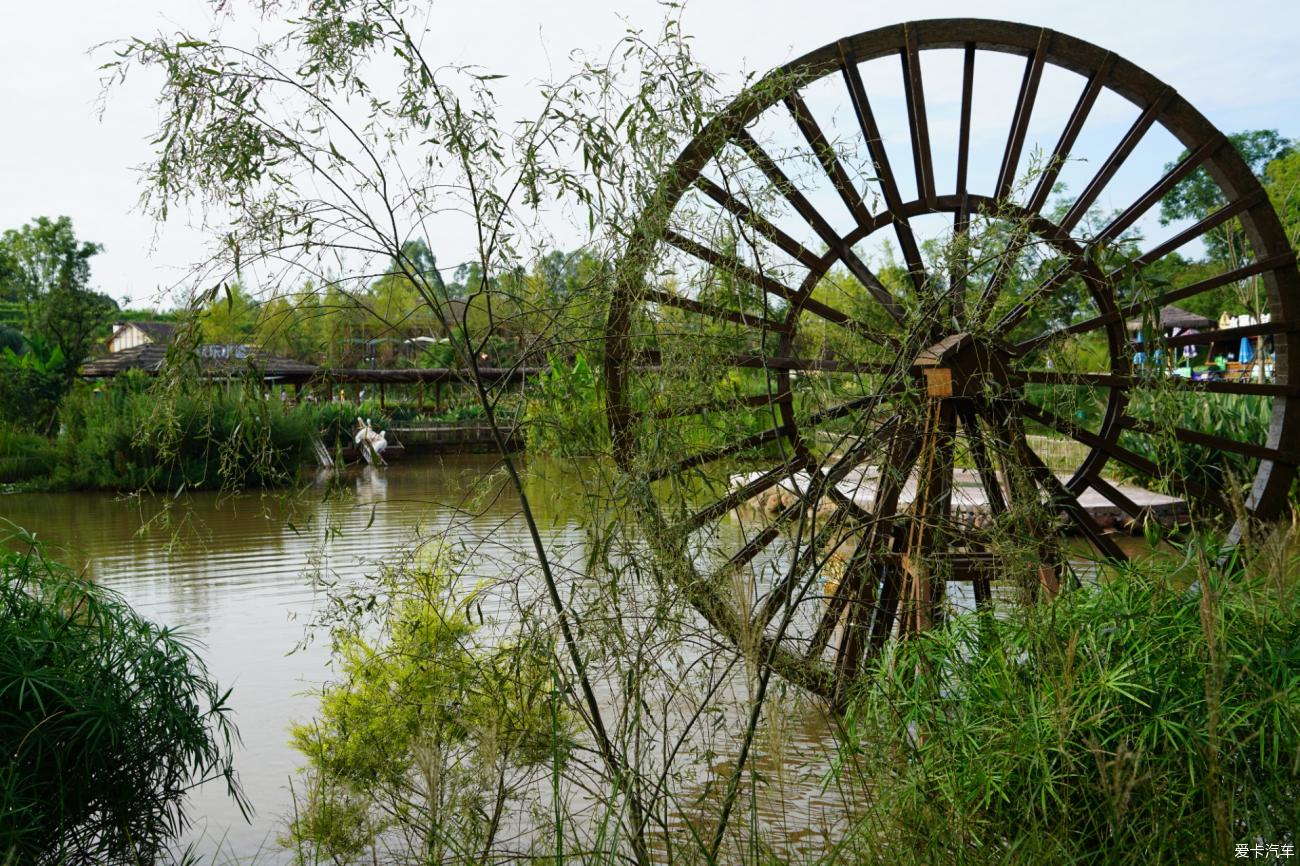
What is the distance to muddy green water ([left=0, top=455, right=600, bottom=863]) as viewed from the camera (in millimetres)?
4207

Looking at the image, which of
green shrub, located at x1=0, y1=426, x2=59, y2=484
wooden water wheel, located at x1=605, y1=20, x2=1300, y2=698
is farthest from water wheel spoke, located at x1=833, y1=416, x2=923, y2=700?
green shrub, located at x1=0, y1=426, x2=59, y2=484

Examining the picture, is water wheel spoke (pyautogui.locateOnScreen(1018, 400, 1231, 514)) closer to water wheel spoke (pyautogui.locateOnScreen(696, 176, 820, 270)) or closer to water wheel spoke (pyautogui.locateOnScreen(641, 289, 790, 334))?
water wheel spoke (pyautogui.locateOnScreen(696, 176, 820, 270))

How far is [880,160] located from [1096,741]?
3.78 metres

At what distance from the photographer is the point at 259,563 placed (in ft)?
34.8

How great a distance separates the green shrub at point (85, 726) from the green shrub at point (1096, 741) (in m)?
2.13

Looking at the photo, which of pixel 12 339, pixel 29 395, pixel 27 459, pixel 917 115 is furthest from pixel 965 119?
pixel 12 339

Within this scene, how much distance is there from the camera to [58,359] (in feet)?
66.6

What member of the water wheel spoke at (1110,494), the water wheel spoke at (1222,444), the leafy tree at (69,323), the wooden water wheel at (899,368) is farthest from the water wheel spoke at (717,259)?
the leafy tree at (69,323)

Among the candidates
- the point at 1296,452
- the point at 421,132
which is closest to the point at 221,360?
the point at 421,132

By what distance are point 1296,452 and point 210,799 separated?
5606mm

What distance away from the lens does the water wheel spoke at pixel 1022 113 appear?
595 cm

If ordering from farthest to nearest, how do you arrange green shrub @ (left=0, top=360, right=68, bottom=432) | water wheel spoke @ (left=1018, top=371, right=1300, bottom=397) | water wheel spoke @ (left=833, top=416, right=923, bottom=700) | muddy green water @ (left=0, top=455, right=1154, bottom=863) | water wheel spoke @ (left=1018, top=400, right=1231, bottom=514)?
1. green shrub @ (left=0, top=360, right=68, bottom=432)
2. water wheel spoke @ (left=1018, top=400, right=1231, bottom=514)
3. water wheel spoke @ (left=1018, top=371, right=1300, bottom=397)
4. water wheel spoke @ (left=833, top=416, right=923, bottom=700)
5. muddy green water @ (left=0, top=455, right=1154, bottom=863)

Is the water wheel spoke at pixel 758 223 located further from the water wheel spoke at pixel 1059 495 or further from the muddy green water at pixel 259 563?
the water wheel spoke at pixel 1059 495

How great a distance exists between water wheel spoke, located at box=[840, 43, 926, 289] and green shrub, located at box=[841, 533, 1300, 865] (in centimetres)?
266
